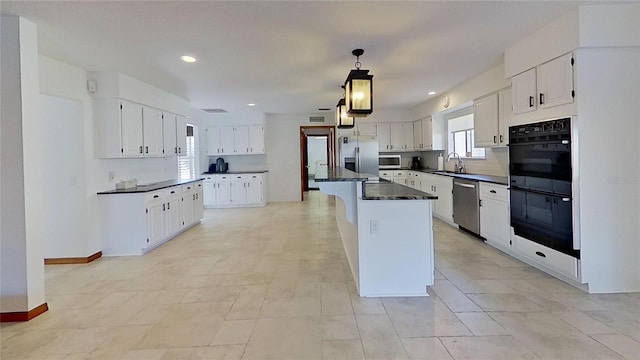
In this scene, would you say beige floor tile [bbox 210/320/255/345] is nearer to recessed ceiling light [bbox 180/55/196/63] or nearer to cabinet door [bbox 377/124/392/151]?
recessed ceiling light [bbox 180/55/196/63]

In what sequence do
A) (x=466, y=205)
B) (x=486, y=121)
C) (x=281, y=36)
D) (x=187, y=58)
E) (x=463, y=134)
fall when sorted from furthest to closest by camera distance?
(x=463, y=134) → (x=466, y=205) → (x=486, y=121) → (x=187, y=58) → (x=281, y=36)

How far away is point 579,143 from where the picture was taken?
9.64 feet

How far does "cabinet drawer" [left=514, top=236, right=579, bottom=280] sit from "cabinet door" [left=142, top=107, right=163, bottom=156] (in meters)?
5.16

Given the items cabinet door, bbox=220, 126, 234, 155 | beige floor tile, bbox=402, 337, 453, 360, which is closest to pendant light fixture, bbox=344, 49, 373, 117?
beige floor tile, bbox=402, 337, 453, 360

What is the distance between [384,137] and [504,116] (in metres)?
3.86

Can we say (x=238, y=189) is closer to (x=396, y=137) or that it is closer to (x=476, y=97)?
(x=396, y=137)

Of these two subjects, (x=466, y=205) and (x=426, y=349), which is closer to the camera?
(x=426, y=349)

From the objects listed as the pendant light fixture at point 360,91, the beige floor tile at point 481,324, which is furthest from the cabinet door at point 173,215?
the beige floor tile at point 481,324

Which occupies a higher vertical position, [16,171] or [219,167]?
[219,167]

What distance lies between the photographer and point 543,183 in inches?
132

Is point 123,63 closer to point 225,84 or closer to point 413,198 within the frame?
point 225,84

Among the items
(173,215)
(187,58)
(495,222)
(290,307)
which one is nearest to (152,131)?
(173,215)

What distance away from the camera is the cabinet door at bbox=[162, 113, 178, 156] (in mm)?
Answer: 5643

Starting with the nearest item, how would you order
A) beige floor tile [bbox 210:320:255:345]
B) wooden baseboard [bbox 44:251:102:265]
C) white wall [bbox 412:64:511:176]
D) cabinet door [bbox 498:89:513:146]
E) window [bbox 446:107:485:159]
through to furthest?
beige floor tile [bbox 210:320:255:345], wooden baseboard [bbox 44:251:102:265], cabinet door [bbox 498:89:513:146], white wall [bbox 412:64:511:176], window [bbox 446:107:485:159]
